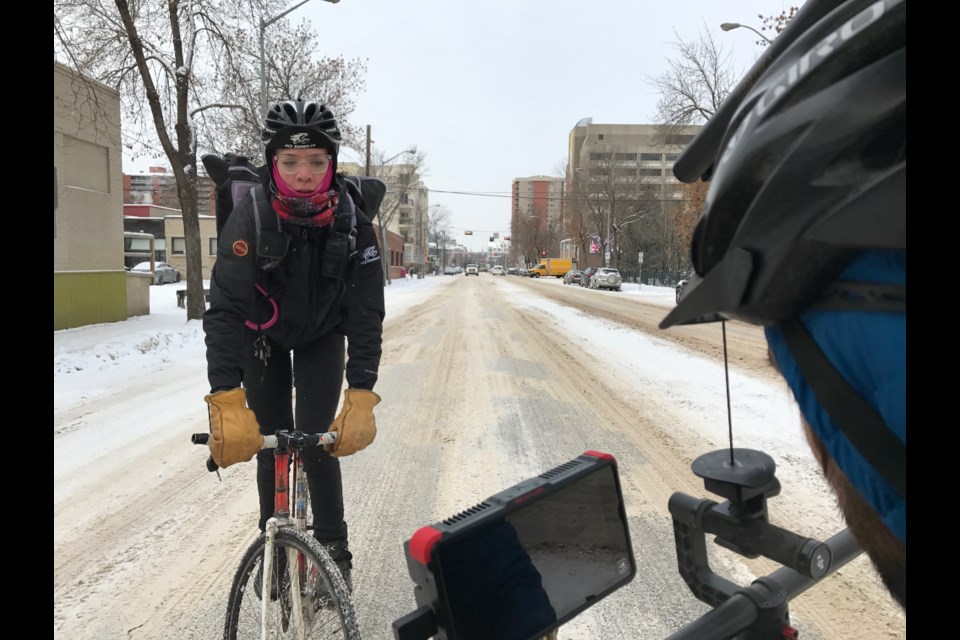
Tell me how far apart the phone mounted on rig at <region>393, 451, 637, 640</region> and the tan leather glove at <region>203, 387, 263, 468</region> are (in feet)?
3.77

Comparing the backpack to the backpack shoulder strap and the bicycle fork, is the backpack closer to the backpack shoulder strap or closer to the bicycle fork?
the backpack shoulder strap

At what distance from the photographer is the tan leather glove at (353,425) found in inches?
83.7

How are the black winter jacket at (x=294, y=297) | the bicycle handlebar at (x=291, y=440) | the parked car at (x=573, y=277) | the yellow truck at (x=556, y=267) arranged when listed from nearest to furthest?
1. the bicycle handlebar at (x=291, y=440)
2. the black winter jacket at (x=294, y=297)
3. the parked car at (x=573, y=277)
4. the yellow truck at (x=556, y=267)

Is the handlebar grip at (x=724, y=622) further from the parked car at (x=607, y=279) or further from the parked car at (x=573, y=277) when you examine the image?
the parked car at (x=573, y=277)

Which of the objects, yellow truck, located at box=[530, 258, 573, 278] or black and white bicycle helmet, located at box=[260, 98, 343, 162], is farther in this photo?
yellow truck, located at box=[530, 258, 573, 278]

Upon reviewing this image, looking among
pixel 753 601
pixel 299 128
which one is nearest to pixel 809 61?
pixel 753 601

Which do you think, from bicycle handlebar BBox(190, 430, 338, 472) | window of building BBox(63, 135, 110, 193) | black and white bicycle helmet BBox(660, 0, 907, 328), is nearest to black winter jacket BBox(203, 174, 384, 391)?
bicycle handlebar BBox(190, 430, 338, 472)

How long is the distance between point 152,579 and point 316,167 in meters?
2.25

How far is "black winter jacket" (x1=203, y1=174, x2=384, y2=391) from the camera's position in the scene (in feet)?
6.89

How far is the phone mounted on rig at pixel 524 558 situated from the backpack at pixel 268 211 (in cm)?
143

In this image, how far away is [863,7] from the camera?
68 centimetres

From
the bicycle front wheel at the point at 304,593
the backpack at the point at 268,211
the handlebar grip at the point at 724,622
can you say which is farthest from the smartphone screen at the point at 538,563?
the backpack at the point at 268,211
